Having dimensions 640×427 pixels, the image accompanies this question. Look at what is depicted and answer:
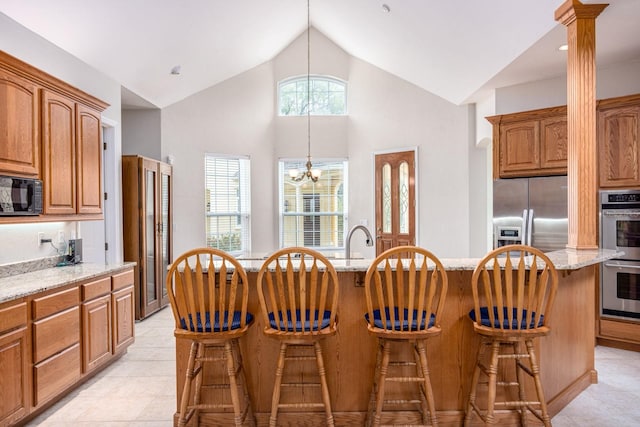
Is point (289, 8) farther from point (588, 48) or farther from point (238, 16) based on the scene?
point (588, 48)

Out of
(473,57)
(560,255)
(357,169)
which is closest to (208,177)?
(357,169)

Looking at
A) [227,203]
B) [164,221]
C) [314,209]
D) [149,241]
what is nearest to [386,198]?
[314,209]

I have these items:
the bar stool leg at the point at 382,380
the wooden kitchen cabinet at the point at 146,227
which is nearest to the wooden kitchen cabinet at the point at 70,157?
the wooden kitchen cabinet at the point at 146,227

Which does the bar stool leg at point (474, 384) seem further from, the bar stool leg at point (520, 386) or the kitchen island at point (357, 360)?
the bar stool leg at point (520, 386)

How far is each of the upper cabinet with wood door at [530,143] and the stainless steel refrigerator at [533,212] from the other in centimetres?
12

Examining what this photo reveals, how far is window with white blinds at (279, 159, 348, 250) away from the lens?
7.63 m

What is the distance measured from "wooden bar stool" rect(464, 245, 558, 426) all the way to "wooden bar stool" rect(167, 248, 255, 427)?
4.15 ft

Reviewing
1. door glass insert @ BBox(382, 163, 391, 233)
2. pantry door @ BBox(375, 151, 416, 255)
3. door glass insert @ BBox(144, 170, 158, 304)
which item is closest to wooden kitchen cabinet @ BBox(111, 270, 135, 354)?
door glass insert @ BBox(144, 170, 158, 304)

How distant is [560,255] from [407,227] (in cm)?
375

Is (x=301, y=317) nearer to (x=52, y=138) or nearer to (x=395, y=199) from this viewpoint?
(x=52, y=138)

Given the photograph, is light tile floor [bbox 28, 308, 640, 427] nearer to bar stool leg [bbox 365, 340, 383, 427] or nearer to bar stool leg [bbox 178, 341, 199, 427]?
bar stool leg [bbox 178, 341, 199, 427]

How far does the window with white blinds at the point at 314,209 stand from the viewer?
7633 mm

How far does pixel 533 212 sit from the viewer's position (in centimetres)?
441

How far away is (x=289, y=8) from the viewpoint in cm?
595
